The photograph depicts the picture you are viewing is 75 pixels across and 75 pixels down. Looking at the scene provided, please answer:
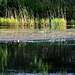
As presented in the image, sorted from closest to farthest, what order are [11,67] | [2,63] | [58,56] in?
[11,67]
[2,63]
[58,56]

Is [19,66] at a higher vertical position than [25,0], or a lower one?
lower

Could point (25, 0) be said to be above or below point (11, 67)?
above

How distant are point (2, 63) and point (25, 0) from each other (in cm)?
3369

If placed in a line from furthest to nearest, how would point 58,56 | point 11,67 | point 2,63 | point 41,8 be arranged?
point 41,8
point 58,56
point 2,63
point 11,67

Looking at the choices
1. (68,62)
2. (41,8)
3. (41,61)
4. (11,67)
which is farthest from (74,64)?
(41,8)

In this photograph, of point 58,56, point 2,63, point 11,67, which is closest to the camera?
point 11,67

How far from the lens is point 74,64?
5.61 meters

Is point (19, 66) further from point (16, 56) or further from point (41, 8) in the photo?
point (41, 8)

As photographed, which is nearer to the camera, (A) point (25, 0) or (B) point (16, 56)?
(B) point (16, 56)

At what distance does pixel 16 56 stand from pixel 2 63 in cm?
100

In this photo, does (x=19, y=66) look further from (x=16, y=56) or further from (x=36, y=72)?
(x=16, y=56)

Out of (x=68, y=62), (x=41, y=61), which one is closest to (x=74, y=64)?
(x=68, y=62)

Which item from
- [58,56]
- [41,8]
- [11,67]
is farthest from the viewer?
[41,8]

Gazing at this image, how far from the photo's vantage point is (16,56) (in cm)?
670
